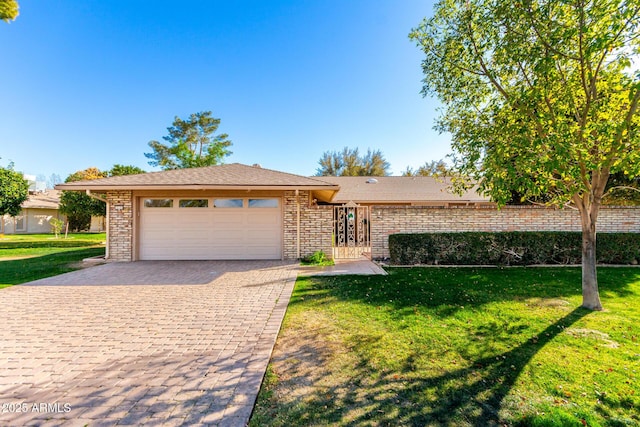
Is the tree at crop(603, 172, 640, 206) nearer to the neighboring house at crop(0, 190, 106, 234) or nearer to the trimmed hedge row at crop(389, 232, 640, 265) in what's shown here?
the trimmed hedge row at crop(389, 232, 640, 265)

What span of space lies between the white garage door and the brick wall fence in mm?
3902

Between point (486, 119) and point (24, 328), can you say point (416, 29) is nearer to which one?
point (486, 119)

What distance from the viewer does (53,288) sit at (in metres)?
6.28

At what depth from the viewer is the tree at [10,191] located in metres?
18.4

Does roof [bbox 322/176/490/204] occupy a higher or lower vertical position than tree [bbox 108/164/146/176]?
lower

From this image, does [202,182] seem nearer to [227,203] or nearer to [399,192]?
[227,203]

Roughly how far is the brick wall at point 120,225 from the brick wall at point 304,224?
5.67 metres

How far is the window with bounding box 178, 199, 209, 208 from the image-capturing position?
1026 centimetres

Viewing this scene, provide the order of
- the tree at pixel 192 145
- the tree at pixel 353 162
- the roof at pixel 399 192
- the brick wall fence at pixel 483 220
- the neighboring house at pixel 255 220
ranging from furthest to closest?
1. the tree at pixel 353 162
2. the tree at pixel 192 145
3. the roof at pixel 399 192
4. the neighboring house at pixel 255 220
5. the brick wall fence at pixel 483 220

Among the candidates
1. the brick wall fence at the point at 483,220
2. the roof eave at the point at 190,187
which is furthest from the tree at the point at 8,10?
the brick wall fence at the point at 483,220

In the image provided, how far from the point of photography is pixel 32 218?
27391 mm

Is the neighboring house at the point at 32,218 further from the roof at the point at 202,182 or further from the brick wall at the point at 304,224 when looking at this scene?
the brick wall at the point at 304,224

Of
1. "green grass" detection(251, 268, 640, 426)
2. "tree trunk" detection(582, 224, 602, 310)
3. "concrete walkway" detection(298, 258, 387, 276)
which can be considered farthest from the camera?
"concrete walkway" detection(298, 258, 387, 276)

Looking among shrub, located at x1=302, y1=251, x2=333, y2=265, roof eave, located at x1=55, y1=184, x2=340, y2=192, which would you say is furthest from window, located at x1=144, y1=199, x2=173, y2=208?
shrub, located at x1=302, y1=251, x2=333, y2=265
